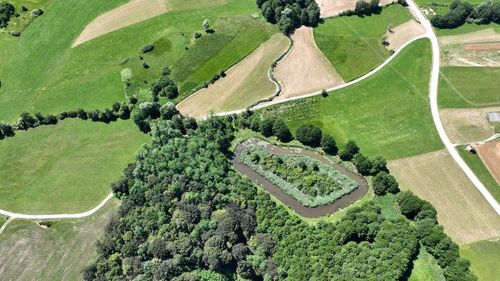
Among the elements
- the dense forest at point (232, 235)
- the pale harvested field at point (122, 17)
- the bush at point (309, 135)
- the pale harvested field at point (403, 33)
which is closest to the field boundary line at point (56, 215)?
the dense forest at point (232, 235)

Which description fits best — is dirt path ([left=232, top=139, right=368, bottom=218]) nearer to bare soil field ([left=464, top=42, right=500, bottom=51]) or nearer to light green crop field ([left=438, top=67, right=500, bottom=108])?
light green crop field ([left=438, top=67, right=500, bottom=108])

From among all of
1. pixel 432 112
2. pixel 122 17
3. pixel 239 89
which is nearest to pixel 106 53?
pixel 122 17

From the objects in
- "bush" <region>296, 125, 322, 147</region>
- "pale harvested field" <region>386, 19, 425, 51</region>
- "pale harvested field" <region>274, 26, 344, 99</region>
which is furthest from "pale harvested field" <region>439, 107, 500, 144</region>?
"bush" <region>296, 125, 322, 147</region>

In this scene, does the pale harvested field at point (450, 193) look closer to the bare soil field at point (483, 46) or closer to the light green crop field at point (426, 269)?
the light green crop field at point (426, 269)

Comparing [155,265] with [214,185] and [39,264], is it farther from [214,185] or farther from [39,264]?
[39,264]

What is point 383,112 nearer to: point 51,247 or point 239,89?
point 239,89

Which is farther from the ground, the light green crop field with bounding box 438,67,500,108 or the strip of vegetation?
the light green crop field with bounding box 438,67,500,108
